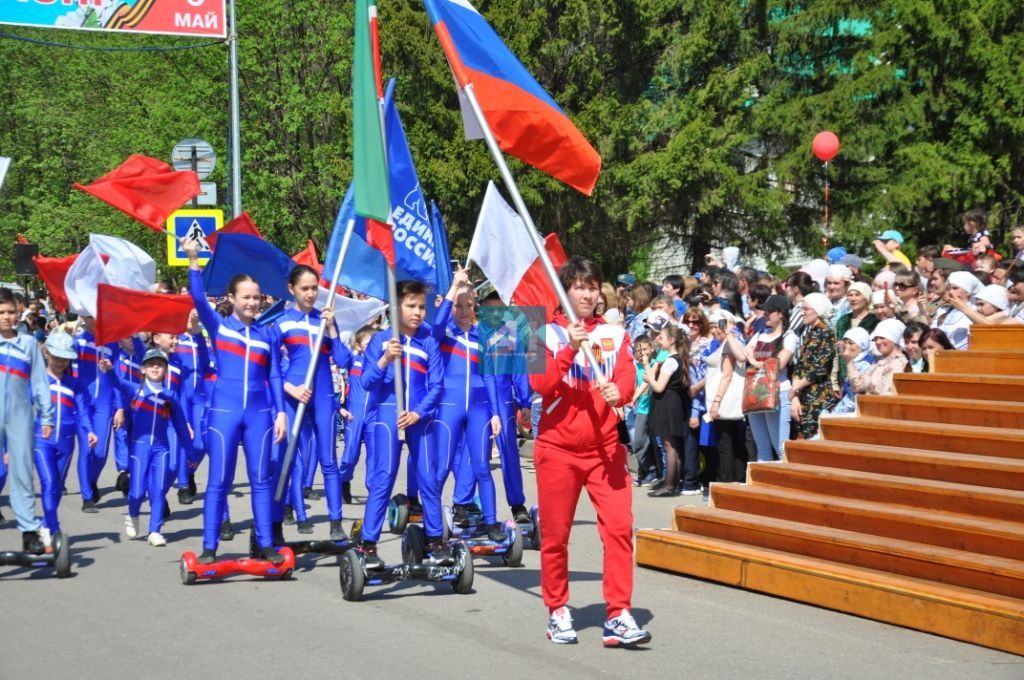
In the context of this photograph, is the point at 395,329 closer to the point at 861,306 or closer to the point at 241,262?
the point at 241,262

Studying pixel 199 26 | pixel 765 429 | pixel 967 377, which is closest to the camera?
pixel 967 377

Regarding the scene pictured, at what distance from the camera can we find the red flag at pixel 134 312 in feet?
36.3

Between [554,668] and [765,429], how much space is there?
6148mm

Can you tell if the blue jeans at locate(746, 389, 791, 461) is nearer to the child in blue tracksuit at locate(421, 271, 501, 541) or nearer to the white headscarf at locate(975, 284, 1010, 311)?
the white headscarf at locate(975, 284, 1010, 311)

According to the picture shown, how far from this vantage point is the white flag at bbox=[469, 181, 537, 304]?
29.4ft

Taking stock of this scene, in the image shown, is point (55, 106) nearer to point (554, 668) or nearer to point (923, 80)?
point (923, 80)

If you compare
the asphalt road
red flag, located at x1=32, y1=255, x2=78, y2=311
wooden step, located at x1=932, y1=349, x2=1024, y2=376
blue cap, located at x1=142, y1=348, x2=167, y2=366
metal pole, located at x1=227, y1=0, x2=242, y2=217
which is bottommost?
the asphalt road

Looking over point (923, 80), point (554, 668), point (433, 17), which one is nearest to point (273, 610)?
point (554, 668)

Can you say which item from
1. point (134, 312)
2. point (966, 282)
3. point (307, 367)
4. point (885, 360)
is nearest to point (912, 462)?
point (885, 360)

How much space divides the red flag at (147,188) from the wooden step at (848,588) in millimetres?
5398

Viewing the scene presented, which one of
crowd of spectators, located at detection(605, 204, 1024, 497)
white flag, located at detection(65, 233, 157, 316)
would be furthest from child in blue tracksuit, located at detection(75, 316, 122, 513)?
crowd of spectators, located at detection(605, 204, 1024, 497)

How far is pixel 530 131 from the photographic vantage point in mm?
8617

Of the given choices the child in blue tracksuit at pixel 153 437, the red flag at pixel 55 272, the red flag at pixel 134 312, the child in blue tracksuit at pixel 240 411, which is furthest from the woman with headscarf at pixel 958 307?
the red flag at pixel 55 272

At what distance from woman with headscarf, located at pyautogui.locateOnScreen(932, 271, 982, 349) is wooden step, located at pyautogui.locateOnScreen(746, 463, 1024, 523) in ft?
8.29
